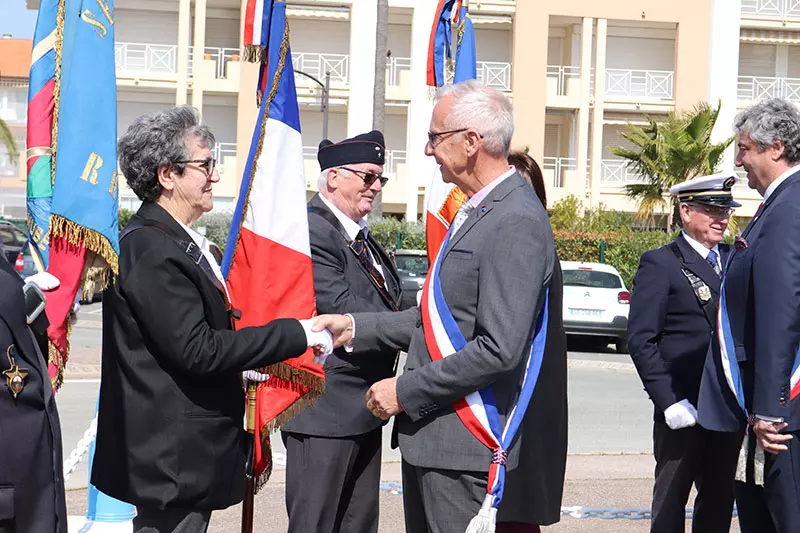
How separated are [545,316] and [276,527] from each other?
122 inches

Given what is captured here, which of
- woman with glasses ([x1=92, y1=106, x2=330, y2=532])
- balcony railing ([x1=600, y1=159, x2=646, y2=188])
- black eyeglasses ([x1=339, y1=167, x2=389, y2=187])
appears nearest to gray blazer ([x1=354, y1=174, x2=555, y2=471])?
woman with glasses ([x1=92, y1=106, x2=330, y2=532])

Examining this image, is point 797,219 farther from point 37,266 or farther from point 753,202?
point 753,202

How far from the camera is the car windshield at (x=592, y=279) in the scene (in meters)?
18.8

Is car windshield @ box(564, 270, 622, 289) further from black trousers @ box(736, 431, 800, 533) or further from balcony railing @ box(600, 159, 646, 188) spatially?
balcony railing @ box(600, 159, 646, 188)

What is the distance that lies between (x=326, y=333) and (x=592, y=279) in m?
15.2

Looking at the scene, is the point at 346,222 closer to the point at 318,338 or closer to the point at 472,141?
the point at 318,338

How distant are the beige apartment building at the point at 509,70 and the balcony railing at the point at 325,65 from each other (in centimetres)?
6

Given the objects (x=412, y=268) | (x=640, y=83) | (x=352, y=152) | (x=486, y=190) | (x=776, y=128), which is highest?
(x=640, y=83)

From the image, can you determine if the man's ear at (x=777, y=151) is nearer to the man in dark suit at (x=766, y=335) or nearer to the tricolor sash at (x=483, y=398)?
the man in dark suit at (x=766, y=335)

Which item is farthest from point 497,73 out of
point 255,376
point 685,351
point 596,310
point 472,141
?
point 472,141

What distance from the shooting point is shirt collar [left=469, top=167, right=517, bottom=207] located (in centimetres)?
372

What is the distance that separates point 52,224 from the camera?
3.91 metres

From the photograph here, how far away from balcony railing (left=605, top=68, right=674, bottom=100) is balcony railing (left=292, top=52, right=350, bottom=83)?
9.66 m

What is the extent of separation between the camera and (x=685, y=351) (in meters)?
5.34
